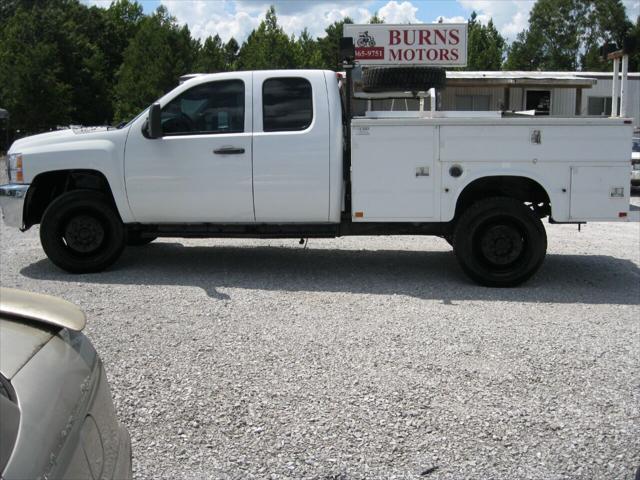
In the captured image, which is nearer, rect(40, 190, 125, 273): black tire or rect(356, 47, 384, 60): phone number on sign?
rect(40, 190, 125, 273): black tire

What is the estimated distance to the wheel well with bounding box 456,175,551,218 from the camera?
24.2 feet

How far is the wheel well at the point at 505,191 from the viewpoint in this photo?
24.2ft

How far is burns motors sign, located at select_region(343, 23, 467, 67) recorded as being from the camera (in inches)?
372

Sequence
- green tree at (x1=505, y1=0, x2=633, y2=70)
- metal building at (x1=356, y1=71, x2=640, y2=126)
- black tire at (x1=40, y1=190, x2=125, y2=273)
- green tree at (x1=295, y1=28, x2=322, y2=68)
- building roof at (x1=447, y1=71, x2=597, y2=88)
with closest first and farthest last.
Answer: black tire at (x1=40, y1=190, x2=125, y2=273), building roof at (x1=447, y1=71, x2=597, y2=88), metal building at (x1=356, y1=71, x2=640, y2=126), green tree at (x1=295, y1=28, x2=322, y2=68), green tree at (x1=505, y1=0, x2=633, y2=70)

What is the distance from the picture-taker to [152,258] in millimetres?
8766

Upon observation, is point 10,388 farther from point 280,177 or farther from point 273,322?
point 280,177

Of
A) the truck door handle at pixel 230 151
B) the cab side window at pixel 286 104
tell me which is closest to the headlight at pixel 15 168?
the truck door handle at pixel 230 151

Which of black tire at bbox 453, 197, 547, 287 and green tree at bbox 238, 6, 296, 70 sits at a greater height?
green tree at bbox 238, 6, 296, 70

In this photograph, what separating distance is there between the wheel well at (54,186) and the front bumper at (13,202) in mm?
57

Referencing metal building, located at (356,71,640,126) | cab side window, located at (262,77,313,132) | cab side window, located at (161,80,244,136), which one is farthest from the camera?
metal building, located at (356,71,640,126)

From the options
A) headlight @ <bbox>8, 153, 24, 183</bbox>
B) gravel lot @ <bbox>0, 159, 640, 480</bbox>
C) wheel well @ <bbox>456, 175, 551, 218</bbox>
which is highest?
headlight @ <bbox>8, 153, 24, 183</bbox>

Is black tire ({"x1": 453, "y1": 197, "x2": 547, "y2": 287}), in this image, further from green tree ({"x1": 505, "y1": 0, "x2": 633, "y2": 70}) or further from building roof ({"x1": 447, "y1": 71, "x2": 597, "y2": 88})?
green tree ({"x1": 505, "y1": 0, "x2": 633, "y2": 70})

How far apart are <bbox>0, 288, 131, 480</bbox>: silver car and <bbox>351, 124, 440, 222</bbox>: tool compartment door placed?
16.6ft

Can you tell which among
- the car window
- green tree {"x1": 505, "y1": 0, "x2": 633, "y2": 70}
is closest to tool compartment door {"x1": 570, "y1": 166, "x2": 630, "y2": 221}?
the car window
